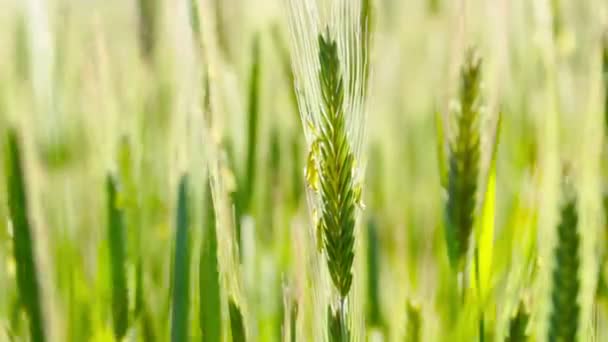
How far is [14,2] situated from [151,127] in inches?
7.8

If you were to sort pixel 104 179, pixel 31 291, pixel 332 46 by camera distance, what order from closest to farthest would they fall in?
pixel 332 46 → pixel 31 291 → pixel 104 179

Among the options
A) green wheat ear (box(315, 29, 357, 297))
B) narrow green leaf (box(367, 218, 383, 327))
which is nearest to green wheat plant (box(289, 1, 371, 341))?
green wheat ear (box(315, 29, 357, 297))

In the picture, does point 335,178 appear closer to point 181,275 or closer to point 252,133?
point 181,275

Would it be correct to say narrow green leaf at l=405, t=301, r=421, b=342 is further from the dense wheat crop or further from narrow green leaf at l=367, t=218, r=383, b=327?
narrow green leaf at l=367, t=218, r=383, b=327

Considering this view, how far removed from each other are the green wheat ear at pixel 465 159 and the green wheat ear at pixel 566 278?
3.3 inches

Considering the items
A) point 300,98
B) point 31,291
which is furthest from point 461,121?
point 31,291

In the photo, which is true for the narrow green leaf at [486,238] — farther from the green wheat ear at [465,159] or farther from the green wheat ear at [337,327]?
the green wheat ear at [337,327]

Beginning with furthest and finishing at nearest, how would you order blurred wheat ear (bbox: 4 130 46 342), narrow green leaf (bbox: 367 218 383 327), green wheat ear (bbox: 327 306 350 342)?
narrow green leaf (bbox: 367 218 383 327) → blurred wheat ear (bbox: 4 130 46 342) → green wheat ear (bbox: 327 306 350 342)

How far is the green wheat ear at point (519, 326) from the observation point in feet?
1.43

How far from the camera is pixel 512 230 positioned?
59cm

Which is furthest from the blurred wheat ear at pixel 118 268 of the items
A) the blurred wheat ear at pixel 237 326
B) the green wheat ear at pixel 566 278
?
the green wheat ear at pixel 566 278

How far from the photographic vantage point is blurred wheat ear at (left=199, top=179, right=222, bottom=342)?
1.44 ft

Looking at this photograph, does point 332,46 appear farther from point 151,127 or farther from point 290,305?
point 151,127

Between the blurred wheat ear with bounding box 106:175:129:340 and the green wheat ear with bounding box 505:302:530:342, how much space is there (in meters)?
0.23
